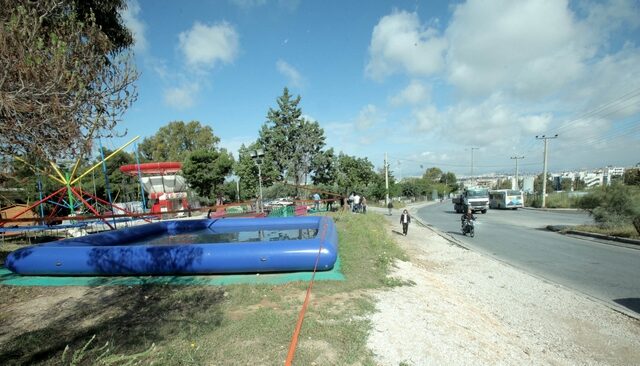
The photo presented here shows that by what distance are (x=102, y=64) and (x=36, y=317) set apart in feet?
14.4

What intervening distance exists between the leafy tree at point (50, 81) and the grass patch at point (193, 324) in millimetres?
2803

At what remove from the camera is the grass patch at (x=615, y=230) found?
14250 millimetres

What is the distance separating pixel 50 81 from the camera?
4.50m

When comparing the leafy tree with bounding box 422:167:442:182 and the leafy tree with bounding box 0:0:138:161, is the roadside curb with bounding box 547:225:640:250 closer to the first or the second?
the leafy tree with bounding box 0:0:138:161

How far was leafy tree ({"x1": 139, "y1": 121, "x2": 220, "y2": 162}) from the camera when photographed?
5322 centimetres

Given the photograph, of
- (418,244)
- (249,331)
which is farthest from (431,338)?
(418,244)

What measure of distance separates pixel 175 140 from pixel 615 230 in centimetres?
5371

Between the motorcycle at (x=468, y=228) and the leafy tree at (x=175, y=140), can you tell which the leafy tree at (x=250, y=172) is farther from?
the motorcycle at (x=468, y=228)

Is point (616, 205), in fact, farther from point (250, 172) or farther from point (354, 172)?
point (250, 172)

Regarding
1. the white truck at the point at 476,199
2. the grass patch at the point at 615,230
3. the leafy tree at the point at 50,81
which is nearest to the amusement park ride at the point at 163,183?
the leafy tree at the point at 50,81

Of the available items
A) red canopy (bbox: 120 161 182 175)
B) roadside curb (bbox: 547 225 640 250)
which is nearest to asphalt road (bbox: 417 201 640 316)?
roadside curb (bbox: 547 225 640 250)

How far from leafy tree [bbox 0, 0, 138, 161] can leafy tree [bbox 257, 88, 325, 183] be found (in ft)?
98.1

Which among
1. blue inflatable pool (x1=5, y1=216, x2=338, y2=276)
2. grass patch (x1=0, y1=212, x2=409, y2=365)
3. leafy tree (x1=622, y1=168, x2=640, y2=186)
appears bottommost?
grass patch (x1=0, y1=212, x2=409, y2=365)

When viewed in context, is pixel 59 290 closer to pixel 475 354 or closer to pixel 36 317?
pixel 36 317
